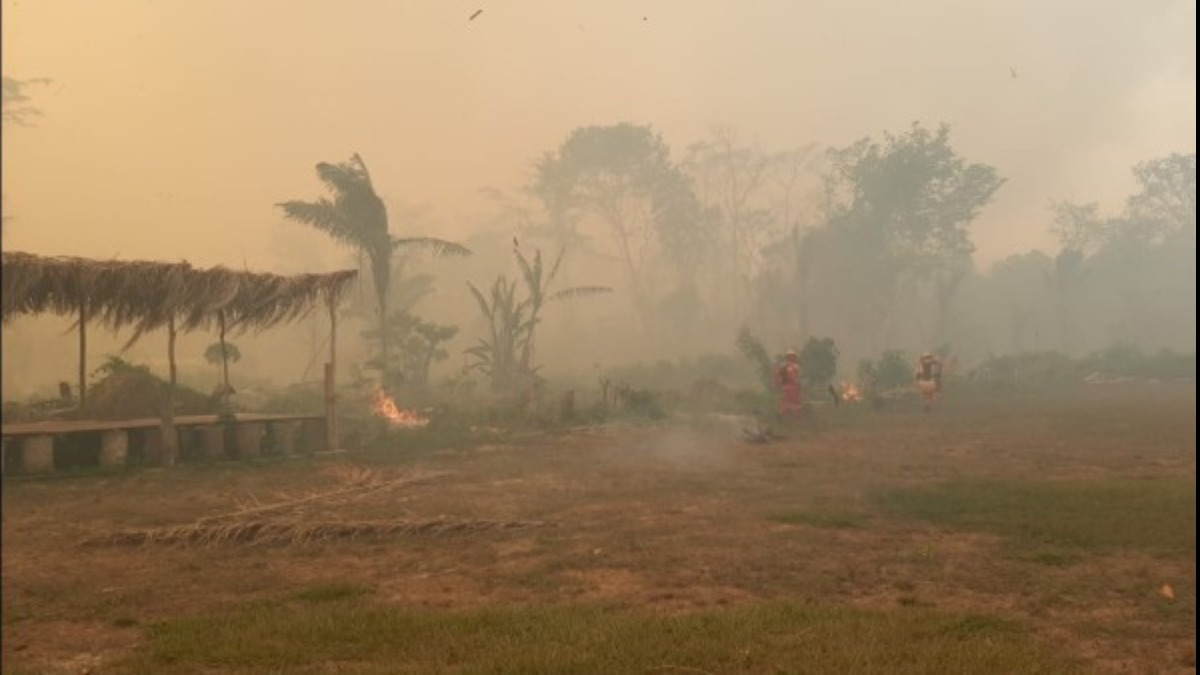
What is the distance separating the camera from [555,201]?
62.2 metres

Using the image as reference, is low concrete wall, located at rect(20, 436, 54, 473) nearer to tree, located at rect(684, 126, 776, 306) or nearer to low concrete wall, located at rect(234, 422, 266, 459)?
low concrete wall, located at rect(234, 422, 266, 459)

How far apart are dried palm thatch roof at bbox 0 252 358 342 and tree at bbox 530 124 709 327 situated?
43175 millimetres

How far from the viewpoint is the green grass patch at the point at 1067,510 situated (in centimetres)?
796

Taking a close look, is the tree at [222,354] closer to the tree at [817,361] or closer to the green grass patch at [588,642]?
the green grass patch at [588,642]

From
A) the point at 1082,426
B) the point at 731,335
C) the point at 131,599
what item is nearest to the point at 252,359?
the point at 731,335

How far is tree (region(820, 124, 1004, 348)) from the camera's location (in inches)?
1892

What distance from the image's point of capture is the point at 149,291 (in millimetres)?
14578

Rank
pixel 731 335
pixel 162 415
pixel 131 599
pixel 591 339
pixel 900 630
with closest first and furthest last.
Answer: pixel 900 630
pixel 131 599
pixel 162 415
pixel 731 335
pixel 591 339

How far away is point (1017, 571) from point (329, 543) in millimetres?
5994

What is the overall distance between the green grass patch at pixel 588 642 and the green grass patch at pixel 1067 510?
8.78 ft

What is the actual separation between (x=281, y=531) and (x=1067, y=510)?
798 cm

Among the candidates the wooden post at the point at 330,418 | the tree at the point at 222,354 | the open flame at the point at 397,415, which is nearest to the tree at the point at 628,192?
the tree at the point at 222,354

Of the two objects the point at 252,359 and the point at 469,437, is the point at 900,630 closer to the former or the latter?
the point at 469,437

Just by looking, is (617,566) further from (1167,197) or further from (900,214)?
(1167,197)
